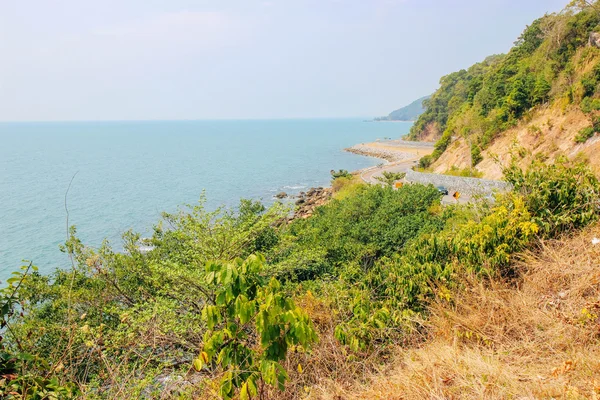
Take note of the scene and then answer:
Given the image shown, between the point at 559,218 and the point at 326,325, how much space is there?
5.37 m

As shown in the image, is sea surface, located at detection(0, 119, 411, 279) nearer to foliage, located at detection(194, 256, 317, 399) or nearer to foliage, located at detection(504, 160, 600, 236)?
foliage, located at detection(504, 160, 600, 236)

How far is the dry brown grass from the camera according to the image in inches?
165

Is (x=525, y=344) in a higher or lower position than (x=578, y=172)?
lower

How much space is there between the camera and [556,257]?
23.7 feet

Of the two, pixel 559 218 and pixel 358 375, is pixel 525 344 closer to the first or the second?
pixel 358 375

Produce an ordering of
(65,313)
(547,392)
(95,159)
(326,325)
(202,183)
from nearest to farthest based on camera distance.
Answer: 1. (547,392)
2. (326,325)
3. (65,313)
4. (202,183)
5. (95,159)

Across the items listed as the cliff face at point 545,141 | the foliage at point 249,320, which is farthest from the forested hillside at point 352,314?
the cliff face at point 545,141

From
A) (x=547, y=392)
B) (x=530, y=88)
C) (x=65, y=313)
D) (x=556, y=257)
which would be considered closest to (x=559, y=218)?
(x=556, y=257)

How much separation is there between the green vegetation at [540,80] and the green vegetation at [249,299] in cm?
2358

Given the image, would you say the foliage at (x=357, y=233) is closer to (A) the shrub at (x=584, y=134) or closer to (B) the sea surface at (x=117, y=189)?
(B) the sea surface at (x=117, y=189)

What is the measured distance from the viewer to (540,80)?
1372 inches

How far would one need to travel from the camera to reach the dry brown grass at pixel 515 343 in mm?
4184

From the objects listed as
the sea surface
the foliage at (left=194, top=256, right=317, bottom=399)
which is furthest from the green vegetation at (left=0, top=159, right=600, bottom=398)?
the sea surface

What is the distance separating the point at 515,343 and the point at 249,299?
3889mm
